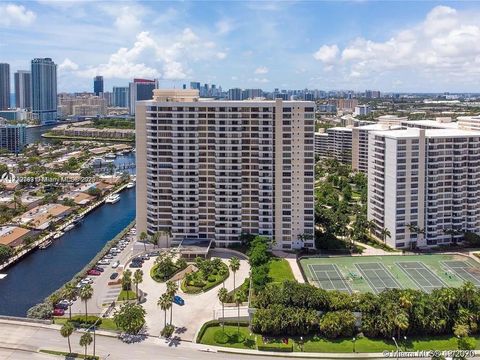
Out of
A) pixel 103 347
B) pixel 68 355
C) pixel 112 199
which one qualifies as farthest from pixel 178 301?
pixel 112 199

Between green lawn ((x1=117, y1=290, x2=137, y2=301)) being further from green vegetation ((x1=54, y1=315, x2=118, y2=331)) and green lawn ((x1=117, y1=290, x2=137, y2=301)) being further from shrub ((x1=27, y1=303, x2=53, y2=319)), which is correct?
shrub ((x1=27, y1=303, x2=53, y2=319))

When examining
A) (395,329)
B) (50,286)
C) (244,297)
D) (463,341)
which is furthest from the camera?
(50,286)

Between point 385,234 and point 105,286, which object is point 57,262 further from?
point 385,234

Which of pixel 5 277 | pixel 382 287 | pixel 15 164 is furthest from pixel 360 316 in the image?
pixel 15 164

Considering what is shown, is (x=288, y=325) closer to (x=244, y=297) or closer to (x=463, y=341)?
(x=244, y=297)

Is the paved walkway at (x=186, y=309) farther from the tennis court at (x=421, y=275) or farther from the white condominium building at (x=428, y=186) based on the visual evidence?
the white condominium building at (x=428, y=186)

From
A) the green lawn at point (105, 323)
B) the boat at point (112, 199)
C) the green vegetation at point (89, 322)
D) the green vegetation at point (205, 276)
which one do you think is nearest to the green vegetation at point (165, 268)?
the green vegetation at point (205, 276)

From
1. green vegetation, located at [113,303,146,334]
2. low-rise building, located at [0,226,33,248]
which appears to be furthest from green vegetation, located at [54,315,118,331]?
low-rise building, located at [0,226,33,248]
